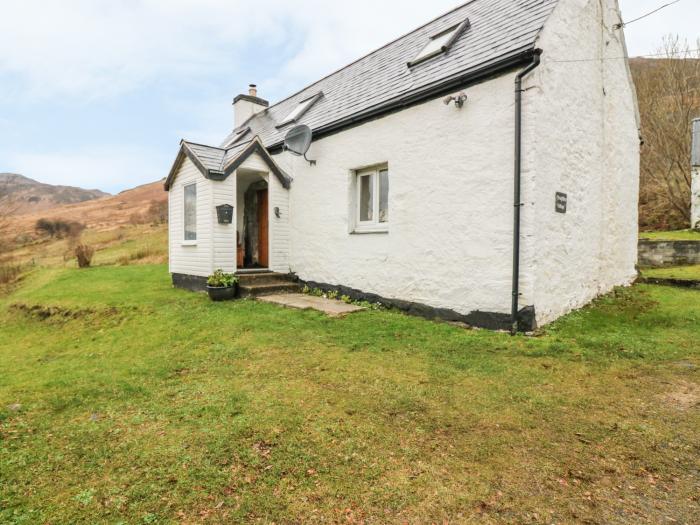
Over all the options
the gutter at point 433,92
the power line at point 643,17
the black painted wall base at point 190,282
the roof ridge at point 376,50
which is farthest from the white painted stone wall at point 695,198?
the black painted wall base at point 190,282

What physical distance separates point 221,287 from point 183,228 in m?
3.10

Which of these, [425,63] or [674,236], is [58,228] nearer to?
[425,63]

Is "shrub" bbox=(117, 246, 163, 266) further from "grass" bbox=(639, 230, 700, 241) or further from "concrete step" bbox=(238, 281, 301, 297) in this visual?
"grass" bbox=(639, 230, 700, 241)

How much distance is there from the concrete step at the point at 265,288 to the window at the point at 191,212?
7.95 feet

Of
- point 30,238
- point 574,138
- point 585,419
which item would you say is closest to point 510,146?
point 574,138

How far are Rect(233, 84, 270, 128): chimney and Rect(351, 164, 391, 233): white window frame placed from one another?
939 centimetres

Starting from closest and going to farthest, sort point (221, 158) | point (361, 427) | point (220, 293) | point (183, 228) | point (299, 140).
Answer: point (361, 427)
point (220, 293)
point (299, 140)
point (221, 158)
point (183, 228)

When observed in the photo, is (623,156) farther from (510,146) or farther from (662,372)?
(662,372)

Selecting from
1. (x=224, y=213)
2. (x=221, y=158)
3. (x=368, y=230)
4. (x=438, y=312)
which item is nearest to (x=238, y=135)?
(x=221, y=158)

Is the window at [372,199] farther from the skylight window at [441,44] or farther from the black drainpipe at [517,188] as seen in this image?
the black drainpipe at [517,188]

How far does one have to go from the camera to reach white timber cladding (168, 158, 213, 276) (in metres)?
9.52

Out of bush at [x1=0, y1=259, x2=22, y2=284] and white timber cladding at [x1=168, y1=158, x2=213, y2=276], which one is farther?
bush at [x1=0, y1=259, x2=22, y2=284]

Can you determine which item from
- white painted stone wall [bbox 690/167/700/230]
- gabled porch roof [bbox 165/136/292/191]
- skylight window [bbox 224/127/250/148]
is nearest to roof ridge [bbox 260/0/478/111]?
skylight window [bbox 224/127/250/148]

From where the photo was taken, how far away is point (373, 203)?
8.45 meters
